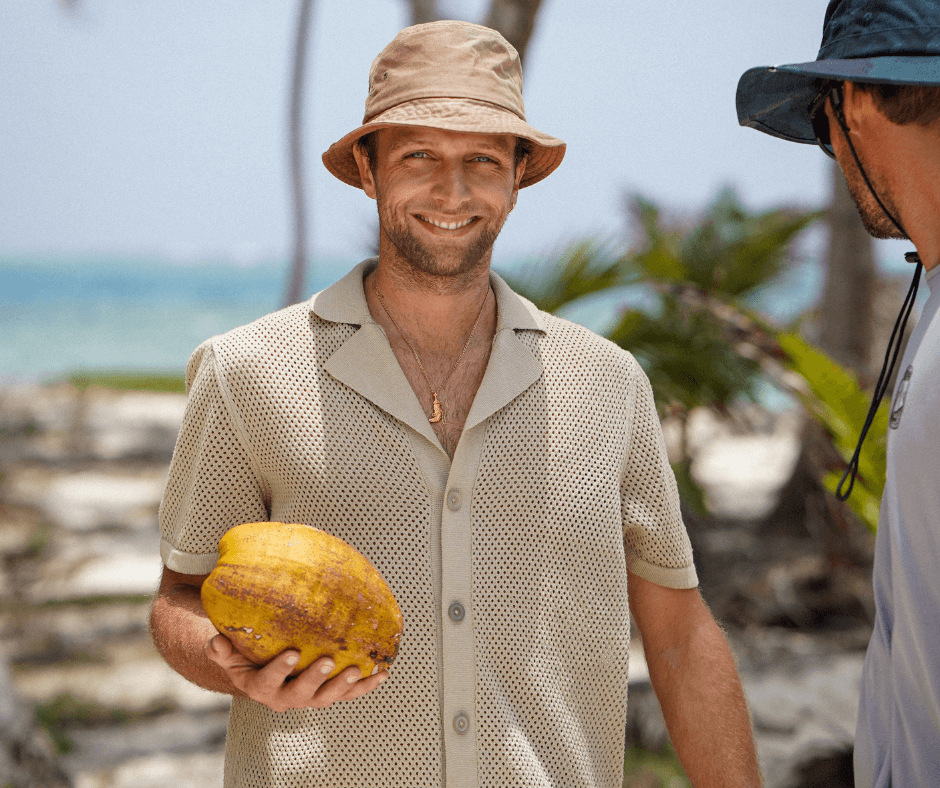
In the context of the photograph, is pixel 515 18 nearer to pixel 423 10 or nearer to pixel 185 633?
pixel 423 10

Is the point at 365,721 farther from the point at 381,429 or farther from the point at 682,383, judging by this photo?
the point at 682,383

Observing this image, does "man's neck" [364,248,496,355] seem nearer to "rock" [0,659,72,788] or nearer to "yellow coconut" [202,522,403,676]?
"yellow coconut" [202,522,403,676]

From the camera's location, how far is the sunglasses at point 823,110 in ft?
5.57

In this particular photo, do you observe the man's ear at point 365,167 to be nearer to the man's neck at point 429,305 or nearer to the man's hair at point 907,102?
the man's neck at point 429,305

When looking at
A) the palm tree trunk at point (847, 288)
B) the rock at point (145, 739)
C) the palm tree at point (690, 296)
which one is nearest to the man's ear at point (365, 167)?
the palm tree at point (690, 296)

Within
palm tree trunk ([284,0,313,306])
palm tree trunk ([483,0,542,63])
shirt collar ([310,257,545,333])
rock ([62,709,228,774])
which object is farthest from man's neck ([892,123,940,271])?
palm tree trunk ([284,0,313,306])

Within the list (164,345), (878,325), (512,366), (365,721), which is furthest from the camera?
(164,345)

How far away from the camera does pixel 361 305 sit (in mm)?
1927

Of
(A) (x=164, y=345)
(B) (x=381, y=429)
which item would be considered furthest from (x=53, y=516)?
(A) (x=164, y=345)

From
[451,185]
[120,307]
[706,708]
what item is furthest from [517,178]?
[120,307]

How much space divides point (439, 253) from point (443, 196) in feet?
0.38

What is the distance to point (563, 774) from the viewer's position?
5.82 feet

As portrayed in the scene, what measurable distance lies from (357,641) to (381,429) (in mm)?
473

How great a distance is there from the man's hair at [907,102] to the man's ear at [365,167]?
103 cm
